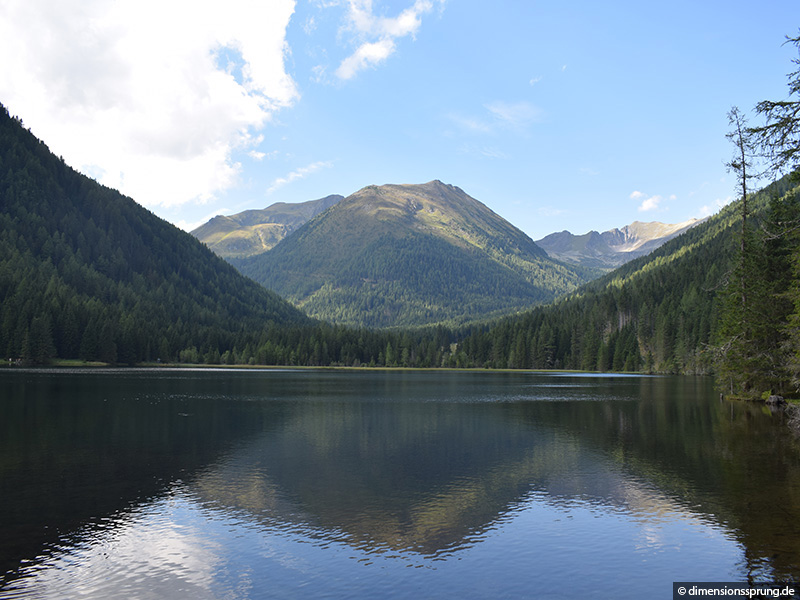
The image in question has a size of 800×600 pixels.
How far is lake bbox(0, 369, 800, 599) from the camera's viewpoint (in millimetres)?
19766

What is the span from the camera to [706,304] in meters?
180

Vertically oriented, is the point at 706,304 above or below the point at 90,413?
above

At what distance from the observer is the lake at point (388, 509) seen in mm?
19766

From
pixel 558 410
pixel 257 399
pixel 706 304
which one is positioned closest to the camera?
pixel 558 410

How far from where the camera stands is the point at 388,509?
28.0m

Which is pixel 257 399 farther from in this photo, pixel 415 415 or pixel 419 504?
pixel 419 504

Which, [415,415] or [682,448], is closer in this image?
[682,448]

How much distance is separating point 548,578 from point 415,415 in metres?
49.8

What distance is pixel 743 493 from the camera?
30.6 m

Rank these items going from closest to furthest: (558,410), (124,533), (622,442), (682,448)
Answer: (124,533), (682,448), (622,442), (558,410)

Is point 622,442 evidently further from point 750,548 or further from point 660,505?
point 750,548

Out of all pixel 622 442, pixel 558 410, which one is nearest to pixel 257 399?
pixel 558 410

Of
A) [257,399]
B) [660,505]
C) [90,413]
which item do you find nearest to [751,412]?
[660,505]

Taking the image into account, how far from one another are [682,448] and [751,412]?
30.6m
